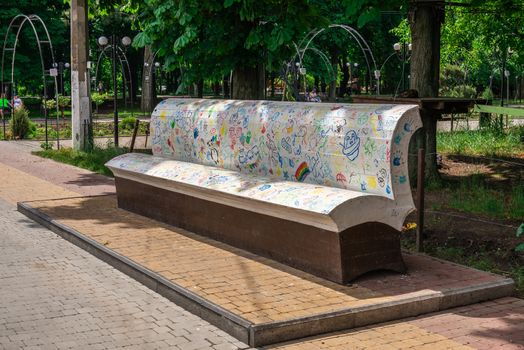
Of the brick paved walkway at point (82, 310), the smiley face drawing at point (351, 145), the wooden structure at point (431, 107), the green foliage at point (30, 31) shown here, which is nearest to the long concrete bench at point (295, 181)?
the smiley face drawing at point (351, 145)

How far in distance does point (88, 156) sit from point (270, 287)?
12856 mm

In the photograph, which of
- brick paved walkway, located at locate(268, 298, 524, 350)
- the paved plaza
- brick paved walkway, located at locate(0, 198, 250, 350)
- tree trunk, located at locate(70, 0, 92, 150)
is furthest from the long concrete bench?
tree trunk, located at locate(70, 0, 92, 150)

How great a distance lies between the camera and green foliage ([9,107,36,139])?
26.5m

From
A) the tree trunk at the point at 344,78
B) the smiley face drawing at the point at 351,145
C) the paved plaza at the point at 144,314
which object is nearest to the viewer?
the paved plaza at the point at 144,314

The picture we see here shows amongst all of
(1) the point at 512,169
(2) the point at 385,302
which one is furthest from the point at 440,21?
(2) the point at 385,302

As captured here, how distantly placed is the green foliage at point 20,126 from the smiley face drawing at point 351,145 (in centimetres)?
2125

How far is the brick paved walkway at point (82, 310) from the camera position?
19.2ft

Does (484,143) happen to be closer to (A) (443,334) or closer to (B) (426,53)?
(B) (426,53)

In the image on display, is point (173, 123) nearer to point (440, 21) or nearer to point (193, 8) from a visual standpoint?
point (193, 8)

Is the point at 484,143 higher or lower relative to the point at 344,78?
lower

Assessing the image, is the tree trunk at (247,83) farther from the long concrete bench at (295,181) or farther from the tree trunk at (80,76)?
the tree trunk at (80,76)

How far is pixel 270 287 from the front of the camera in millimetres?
6762

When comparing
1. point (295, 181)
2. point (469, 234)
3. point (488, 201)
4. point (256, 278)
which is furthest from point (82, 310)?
point (488, 201)

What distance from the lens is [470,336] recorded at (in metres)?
5.84
